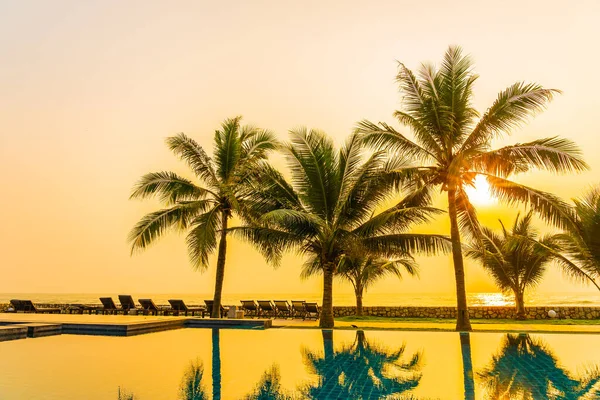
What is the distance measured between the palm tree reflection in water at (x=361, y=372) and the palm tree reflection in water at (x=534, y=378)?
43.5 inches

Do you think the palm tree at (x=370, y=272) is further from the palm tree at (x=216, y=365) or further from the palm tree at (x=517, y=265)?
the palm tree at (x=216, y=365)

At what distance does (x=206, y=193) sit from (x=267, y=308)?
6936 mm

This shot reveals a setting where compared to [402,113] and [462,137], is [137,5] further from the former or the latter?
[462,137]

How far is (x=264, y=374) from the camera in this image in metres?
7.26

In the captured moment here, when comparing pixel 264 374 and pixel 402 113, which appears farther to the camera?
pixel 402 113

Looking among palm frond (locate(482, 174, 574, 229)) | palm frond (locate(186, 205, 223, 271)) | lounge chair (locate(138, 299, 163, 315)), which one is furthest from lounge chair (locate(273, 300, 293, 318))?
palm frond (locate(482, 174, 574, 229))

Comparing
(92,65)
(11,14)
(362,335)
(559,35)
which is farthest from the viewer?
(92,65)

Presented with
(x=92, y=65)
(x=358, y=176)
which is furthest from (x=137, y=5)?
(x=358, y=176)

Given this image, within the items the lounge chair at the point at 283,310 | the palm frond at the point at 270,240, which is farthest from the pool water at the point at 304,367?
the lounge chair at the point at 283,310

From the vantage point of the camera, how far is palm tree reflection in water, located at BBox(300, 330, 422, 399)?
6.05 meters

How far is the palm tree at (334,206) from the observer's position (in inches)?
550

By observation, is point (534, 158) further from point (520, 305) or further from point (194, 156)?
point (520, 305)

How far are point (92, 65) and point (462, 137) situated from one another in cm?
1299

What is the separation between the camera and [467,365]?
797 cm
